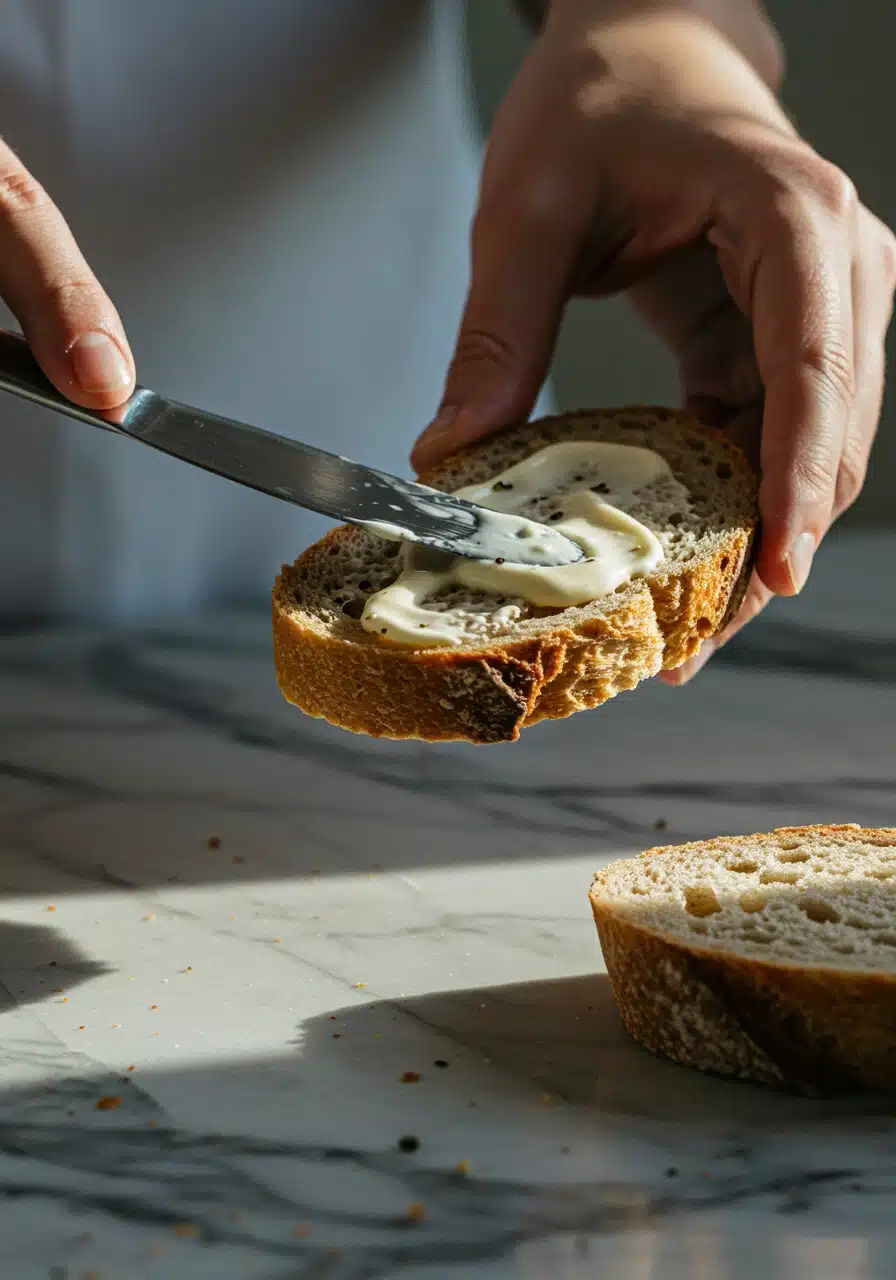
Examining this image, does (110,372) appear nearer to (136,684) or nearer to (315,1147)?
(315,1147)

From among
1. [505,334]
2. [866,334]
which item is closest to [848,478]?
[866,334]

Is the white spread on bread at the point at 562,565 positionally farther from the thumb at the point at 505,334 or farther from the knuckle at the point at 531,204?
the knuckle at the point at 531,204

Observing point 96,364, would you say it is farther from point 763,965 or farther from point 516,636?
point 763,965

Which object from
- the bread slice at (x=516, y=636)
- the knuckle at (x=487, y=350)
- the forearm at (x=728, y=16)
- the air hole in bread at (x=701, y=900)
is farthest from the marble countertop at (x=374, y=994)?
the forearm at (x=728, y=16)

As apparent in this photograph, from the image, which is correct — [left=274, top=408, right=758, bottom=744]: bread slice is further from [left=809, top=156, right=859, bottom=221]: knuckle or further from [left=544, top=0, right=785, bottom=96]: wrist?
[left=544, top=0, right=785, bottom=96]: wrist

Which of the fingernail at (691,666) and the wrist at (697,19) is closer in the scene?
the fingernail at (691,666)

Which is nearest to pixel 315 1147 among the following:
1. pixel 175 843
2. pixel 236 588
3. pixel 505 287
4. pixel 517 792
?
pixel 175 843
